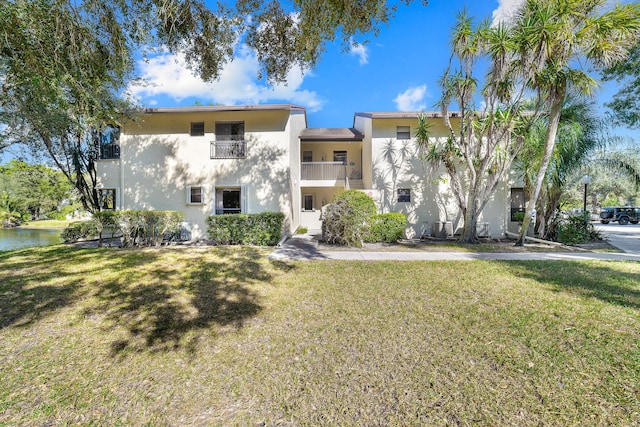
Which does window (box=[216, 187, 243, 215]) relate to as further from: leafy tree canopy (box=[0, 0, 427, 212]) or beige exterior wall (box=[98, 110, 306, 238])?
leafy tree canopy (box=[0, 0, 427, 212])

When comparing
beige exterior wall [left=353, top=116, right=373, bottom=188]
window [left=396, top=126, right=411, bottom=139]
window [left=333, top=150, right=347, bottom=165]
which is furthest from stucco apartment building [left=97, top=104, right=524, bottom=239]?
window [left=333, top=150, right=347, bottom=165]

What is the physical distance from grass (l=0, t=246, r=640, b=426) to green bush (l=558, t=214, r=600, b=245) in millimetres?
6717

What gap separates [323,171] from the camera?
17.0 m

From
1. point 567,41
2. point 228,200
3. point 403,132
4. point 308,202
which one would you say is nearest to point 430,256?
point 567,41

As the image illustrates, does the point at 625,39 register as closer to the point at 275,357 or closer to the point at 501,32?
the point at 501,32

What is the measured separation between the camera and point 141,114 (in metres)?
13.0

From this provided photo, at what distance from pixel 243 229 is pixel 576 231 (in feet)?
46.1

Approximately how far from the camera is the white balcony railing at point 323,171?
1684 cm

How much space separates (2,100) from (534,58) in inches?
636

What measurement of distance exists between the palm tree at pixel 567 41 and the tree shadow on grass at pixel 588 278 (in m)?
4.87

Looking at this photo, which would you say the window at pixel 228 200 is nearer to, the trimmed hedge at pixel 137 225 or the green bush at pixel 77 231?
the trimmed hedge at pixel 137 225

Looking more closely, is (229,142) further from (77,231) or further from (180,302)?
(180,302)

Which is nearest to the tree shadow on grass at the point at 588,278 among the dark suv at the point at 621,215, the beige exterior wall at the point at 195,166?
the beige exterior wall at the point at 195,166

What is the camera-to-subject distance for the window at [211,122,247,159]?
13430 mm
